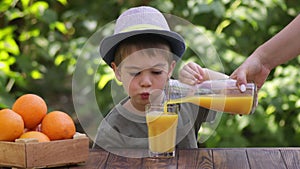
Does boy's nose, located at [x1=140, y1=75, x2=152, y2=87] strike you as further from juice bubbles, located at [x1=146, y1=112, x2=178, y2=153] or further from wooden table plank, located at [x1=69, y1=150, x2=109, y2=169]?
wooden table plank, located at [x1=69, y1=150, x2=109, y2=169]

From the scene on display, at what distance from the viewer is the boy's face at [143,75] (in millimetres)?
2045

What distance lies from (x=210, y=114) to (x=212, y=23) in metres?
1.37

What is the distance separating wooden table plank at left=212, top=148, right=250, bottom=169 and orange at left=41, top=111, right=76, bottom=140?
0.40 m

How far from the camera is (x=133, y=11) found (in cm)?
210

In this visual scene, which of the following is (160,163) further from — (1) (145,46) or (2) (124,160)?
(1) (145,46)

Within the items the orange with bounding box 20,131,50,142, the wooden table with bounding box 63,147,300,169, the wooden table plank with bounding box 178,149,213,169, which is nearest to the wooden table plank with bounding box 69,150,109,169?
the wooden table with bounding box 63,147,300,169

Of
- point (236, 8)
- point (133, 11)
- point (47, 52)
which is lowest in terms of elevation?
point (47, 52)

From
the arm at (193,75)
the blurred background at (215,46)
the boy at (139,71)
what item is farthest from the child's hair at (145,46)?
the blurred background at (215,46)

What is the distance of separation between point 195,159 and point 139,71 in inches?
11.8

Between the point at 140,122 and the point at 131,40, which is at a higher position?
the point at 131,40

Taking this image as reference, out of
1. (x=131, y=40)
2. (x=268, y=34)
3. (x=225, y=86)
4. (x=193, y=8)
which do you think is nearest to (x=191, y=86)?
(x=225, y=86)

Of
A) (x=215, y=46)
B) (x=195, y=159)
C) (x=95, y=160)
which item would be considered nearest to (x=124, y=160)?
(x=95, y=160)

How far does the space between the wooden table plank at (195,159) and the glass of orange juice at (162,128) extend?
46 millimetres

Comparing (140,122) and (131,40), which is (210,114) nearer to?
(140,122)
